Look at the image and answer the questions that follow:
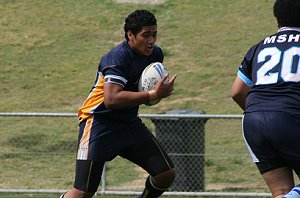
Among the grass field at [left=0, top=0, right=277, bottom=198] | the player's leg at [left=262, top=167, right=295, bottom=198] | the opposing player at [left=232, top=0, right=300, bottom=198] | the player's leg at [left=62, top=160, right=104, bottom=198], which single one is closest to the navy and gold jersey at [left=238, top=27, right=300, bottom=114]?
the opposing player at [left=232, top=0, right=300, bottom=198]

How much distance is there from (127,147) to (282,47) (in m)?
2.05

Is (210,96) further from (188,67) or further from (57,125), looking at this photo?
(57,125)

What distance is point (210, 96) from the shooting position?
54.2ft

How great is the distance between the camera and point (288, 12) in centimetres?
568

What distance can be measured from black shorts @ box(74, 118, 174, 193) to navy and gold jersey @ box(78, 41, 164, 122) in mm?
81

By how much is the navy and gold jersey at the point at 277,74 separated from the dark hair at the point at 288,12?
0.16 feet

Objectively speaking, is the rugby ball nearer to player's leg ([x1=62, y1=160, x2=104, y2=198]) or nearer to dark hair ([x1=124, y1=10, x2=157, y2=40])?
dark hair ([x1=124, y1=10, x2=157, y2=40])

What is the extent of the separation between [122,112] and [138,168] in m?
5.28

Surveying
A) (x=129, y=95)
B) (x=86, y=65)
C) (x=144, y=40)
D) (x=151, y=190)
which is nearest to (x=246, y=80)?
(x=129, y=95)

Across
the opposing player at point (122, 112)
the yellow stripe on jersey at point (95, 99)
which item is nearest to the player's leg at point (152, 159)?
the opposing player at point (122, 112)

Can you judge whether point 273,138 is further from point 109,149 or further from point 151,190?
point 151,190

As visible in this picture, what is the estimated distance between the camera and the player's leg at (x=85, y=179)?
6984 millimetres

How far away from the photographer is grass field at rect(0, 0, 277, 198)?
12.3 meters

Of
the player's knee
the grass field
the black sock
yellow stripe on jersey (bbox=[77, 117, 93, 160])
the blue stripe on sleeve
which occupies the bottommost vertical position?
the grass field
